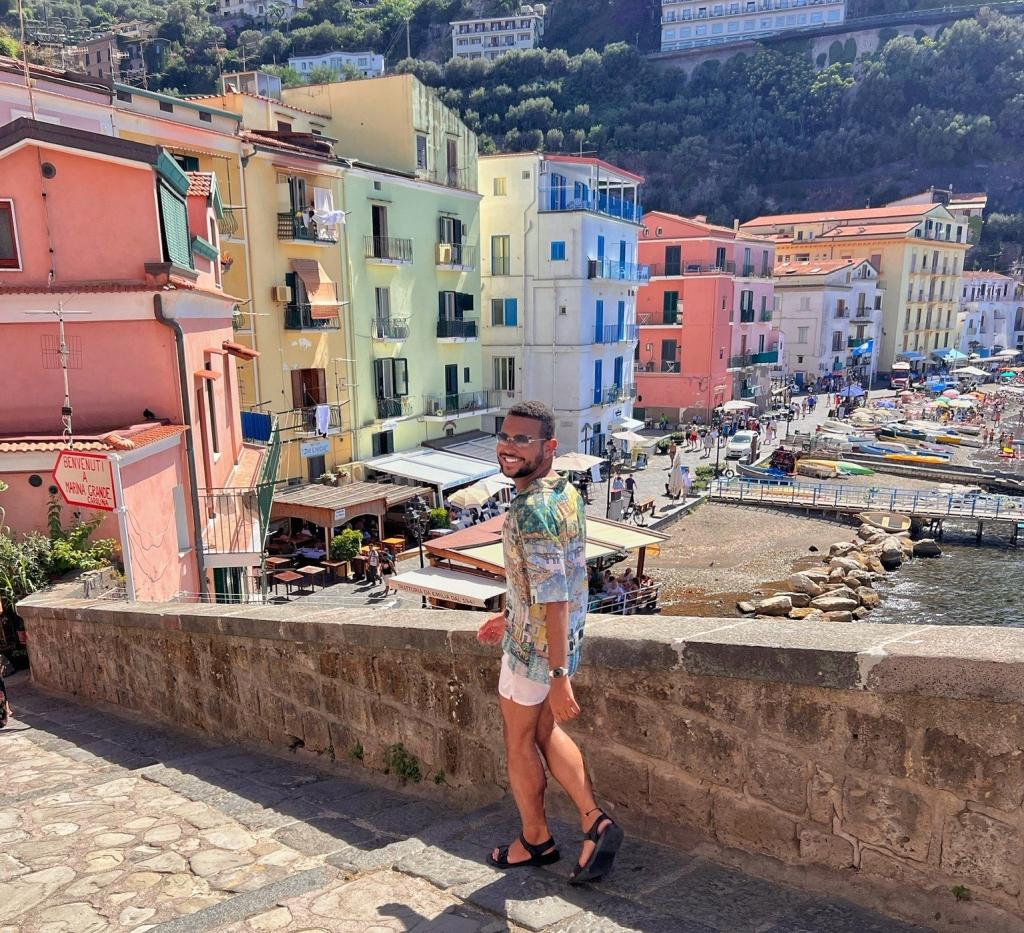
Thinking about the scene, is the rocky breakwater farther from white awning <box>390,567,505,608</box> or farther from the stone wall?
the stone wall

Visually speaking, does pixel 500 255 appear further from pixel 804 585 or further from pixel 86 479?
pixel 86 479

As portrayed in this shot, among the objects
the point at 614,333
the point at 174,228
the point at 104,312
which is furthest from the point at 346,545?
the point at 614,333

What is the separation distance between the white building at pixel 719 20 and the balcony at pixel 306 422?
394 feet

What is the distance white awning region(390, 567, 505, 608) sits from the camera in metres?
16.1

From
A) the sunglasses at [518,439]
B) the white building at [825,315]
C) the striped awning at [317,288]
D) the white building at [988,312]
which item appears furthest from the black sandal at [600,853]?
the white building at [988,312]

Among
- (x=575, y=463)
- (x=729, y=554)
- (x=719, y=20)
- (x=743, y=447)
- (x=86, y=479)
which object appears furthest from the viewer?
(x=719, y=20)

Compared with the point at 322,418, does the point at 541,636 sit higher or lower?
higher

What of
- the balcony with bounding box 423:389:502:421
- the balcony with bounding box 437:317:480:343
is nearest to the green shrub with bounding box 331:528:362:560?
the balcony with bounding box 423:389:502:421

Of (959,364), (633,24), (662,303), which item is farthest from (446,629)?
(633,24)

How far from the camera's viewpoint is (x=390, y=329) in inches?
1099

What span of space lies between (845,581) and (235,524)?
18.4m

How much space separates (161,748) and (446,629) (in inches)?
143

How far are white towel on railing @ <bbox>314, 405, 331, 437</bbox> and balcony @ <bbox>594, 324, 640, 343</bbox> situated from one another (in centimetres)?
1522

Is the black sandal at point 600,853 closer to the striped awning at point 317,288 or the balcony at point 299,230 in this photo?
the striped awning at point 317,288
